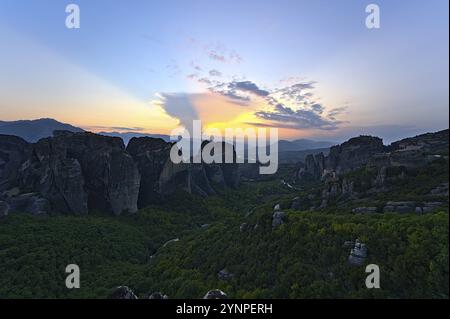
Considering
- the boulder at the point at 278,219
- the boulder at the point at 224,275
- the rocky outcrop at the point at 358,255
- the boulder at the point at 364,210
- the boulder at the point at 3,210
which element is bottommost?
the boulder at the point at 224,275

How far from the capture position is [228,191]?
106 metres

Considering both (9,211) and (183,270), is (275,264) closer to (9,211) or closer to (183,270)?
(183,270)

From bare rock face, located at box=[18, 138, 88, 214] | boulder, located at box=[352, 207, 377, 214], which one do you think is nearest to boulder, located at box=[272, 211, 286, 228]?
boulder, located at box=[352, 207, 377, 214]

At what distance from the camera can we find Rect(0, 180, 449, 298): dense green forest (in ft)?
62.6

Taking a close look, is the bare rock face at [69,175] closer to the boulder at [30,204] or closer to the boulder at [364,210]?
the boulder at [30,204]

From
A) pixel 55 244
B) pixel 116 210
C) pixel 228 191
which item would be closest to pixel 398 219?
pixel 55 244

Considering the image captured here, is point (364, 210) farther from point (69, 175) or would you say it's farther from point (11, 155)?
point (11, 155)

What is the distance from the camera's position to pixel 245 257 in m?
28.6

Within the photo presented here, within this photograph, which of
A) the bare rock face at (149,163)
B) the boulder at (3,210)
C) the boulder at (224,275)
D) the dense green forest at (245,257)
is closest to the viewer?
the dense green forest at (245,257)

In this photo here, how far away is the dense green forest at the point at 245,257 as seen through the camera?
62.6 ft

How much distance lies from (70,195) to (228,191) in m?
56.0

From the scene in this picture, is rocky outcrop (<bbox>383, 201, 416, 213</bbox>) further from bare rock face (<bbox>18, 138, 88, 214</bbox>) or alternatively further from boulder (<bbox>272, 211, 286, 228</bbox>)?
bare rock face (<bbox>18, 138, 88, 214</bbox>)

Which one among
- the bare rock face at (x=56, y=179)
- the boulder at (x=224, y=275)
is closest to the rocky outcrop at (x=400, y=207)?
the boulder at (x=224, y=275)
